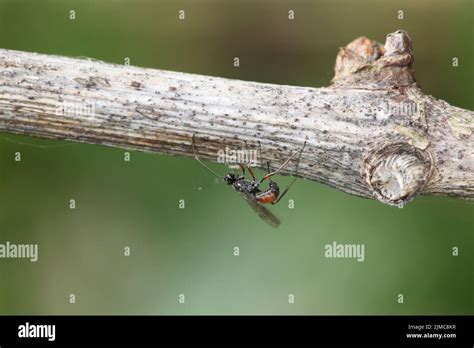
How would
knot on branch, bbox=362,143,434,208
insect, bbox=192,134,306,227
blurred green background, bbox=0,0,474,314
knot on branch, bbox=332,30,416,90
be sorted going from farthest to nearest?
1. blurred green background, bbox=0,0,474,314
2. insect, bbox=192,134,306,227
3. knot on branch, bbox=332,30,416,90
4. knot on branch, bbox=362,143,434,208

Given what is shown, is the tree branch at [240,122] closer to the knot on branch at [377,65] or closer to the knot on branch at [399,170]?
the knot on branch at [399,170]

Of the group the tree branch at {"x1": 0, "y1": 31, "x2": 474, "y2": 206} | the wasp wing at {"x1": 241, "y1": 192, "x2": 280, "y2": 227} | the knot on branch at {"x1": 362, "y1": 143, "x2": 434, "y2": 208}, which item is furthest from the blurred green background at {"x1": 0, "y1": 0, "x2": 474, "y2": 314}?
the knot on branch at {"x1": 362, "y1": 143, "x2": 434, "y2": 208}

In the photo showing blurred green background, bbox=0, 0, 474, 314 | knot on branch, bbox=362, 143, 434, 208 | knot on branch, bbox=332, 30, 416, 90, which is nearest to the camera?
knot on branch, bbox=362, 143, 434, 208

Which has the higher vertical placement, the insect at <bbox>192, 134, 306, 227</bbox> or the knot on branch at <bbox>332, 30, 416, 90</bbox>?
the knot on branch at <bbox>332, 30, 416, 90</bbox>

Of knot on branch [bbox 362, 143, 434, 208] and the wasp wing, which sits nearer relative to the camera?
knot on branch [bbox 362, 143, 434, 208]

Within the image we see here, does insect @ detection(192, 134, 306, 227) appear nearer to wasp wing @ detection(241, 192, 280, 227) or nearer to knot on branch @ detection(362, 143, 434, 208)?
wasp wing @ detection(241, 192, 280, 227)

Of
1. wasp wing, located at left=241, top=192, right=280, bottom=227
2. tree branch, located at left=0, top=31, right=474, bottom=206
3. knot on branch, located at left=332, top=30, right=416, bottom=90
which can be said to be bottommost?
wasp wing, located at left=241, top=192, right=280, bottom=227

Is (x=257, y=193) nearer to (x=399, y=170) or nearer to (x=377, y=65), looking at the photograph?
(x=377, y=65)

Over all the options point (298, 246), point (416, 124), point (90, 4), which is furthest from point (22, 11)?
point (416, 124)
